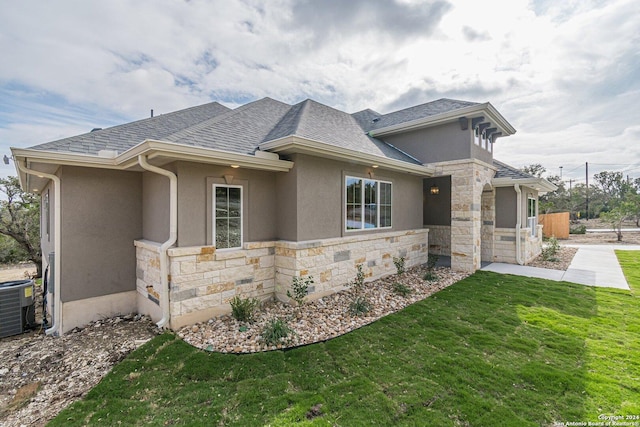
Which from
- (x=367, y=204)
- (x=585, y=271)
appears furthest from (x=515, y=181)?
(x=367, y=204)

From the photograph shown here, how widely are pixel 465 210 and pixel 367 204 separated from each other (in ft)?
11.9

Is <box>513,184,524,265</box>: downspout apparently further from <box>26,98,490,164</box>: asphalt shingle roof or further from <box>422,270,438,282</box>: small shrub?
<box>422,270,438,282</box>: small shrub

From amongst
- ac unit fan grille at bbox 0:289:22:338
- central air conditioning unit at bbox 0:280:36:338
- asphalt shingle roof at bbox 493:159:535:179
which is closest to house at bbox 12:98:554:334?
central air conditioning unit at bbox 0:280:36:338

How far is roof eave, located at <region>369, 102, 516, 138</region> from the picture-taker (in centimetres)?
823

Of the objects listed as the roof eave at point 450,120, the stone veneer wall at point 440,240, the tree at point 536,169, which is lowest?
the stone veneer wall at point 440,240

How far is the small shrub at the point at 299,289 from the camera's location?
18.8 ft

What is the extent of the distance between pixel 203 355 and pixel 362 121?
10.8 m

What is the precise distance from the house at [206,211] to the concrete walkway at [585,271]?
4496mm

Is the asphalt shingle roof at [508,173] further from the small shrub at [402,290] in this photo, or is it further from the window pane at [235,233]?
the window pane at [235,233]

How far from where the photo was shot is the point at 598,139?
17.7 m

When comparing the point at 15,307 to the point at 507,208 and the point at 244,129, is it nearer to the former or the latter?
the point at 244,129

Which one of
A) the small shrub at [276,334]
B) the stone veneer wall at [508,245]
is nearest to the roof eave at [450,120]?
the stone veneer wall at [508,245]

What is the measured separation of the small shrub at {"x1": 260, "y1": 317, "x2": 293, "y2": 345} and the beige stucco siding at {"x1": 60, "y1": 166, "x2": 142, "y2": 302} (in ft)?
12.3

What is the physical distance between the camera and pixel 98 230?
5723 millimetres
